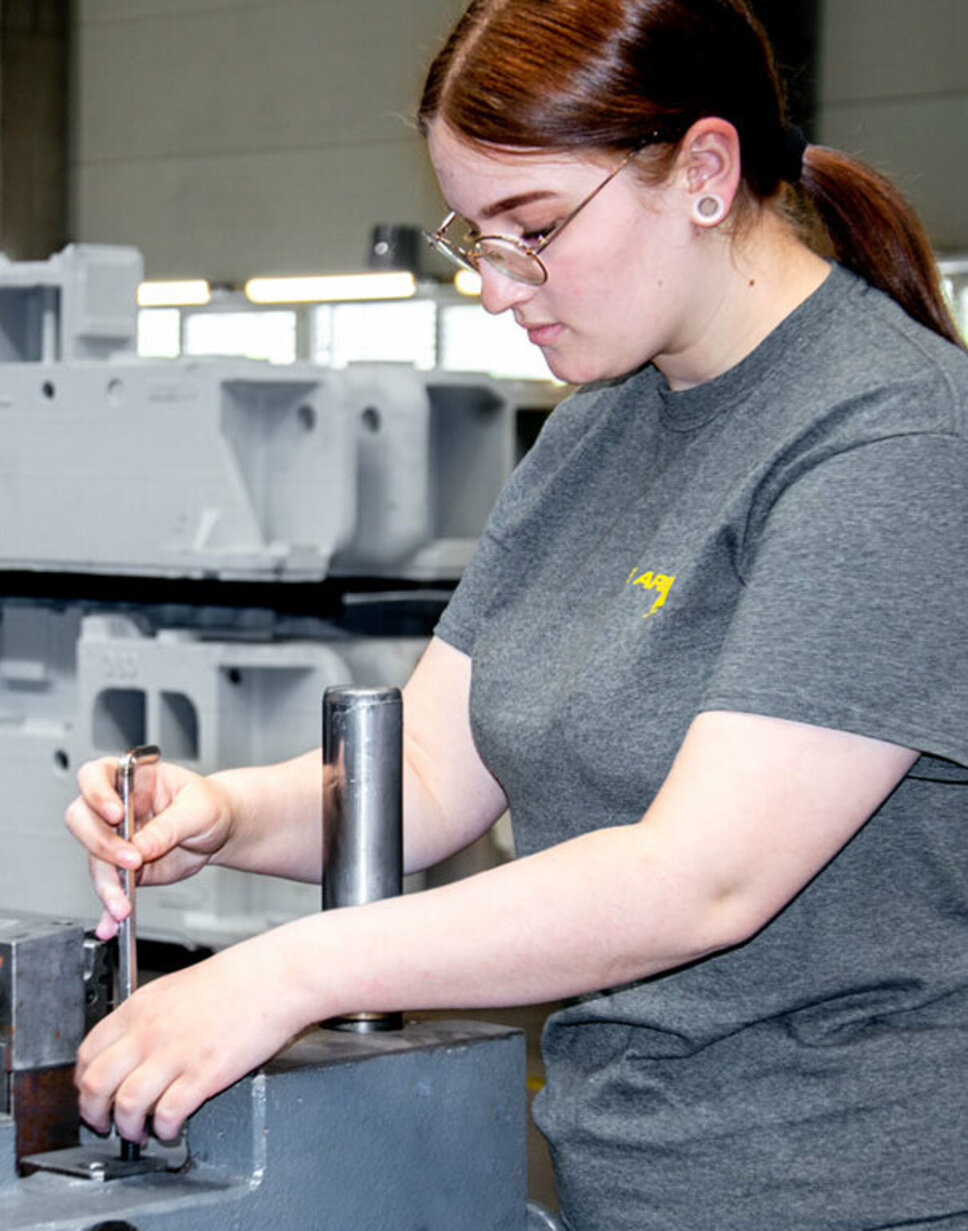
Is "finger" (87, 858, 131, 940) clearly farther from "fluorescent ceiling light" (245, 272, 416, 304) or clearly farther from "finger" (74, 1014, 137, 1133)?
"fluorescent ceiling light" (245, 272, 416, 304)

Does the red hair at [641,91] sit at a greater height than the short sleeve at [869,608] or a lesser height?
greater

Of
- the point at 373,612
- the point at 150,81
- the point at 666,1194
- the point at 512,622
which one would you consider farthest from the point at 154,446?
the point at 150,81

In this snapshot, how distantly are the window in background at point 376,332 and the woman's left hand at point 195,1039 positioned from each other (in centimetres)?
623

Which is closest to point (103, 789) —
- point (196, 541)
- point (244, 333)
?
point (196, 541)

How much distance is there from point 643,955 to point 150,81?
7.87 m

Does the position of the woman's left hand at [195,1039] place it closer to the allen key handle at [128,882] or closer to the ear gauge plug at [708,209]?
the allen key handle at [128,882]

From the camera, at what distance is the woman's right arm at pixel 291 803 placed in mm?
1015

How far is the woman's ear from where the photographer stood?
3.06ft

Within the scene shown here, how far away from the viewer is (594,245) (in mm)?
933

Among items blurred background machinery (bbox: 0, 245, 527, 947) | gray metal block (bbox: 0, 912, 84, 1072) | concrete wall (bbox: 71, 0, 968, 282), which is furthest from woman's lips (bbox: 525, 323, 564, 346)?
concrete wall (bbox: 71, 0, 968, 282)

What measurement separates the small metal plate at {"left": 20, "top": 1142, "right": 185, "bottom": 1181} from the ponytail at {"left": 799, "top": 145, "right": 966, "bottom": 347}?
0.52 meters

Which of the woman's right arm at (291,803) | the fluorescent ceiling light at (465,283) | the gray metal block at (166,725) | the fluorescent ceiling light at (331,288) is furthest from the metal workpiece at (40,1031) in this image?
the fluorescent ceiling light at (331,288)

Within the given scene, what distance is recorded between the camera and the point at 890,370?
34.6 inches

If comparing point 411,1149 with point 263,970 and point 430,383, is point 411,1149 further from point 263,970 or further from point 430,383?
point 430,383
